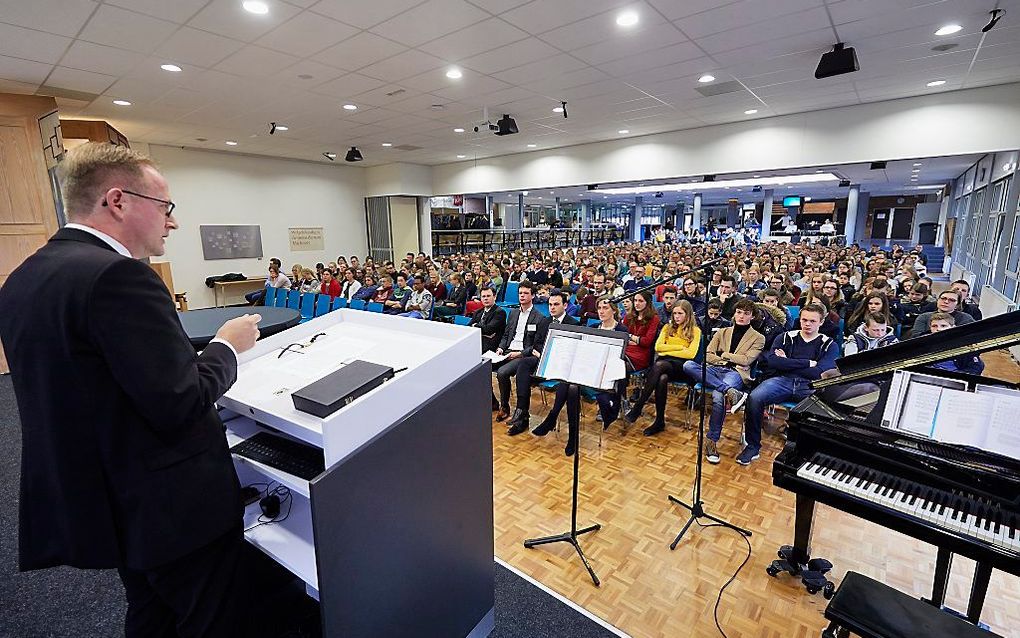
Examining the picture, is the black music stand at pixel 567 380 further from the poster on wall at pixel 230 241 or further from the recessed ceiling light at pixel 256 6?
the poster on wall at pixel 230 241

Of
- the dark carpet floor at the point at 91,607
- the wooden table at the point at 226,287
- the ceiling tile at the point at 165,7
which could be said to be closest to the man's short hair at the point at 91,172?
the dark carpet floor at the point at 91,607

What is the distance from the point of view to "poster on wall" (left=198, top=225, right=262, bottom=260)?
10.3 metres

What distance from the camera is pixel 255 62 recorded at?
16.0 feet

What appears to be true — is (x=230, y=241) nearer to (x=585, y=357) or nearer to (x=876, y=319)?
(x=585, y=357)

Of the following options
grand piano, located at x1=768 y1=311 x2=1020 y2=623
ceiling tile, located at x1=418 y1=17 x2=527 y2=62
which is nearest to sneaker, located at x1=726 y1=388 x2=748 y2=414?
grand piano, located at x1=768 y1=311 x2=1020 y2=623

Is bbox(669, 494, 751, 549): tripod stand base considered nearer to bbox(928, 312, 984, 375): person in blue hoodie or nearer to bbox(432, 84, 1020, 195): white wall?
bbox(928, 312, 984, 375): person in blue hoodie

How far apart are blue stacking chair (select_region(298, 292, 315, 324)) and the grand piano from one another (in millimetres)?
7038

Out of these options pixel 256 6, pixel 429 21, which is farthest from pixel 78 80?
pixel 429 21

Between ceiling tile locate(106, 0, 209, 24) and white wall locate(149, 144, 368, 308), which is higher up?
ceiling tile locate(106, 0, 209, 24)

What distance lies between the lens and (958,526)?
1.74 metres

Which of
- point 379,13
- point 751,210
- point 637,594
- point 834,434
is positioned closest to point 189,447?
point 637,594

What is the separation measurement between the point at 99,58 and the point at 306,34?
93.3 inches

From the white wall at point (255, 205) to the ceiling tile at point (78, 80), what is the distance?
418cm

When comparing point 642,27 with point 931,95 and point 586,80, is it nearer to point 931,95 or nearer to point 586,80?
point 586,80
